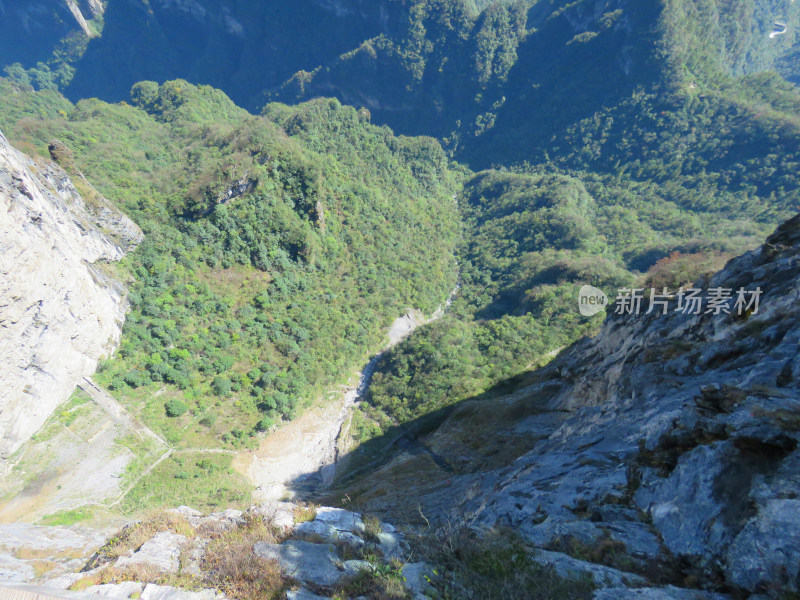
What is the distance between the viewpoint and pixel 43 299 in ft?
81.2

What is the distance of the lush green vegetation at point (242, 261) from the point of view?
31.7 metres

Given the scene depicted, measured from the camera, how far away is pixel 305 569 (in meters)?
7.62

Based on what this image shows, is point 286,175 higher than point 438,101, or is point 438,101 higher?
point 438,101

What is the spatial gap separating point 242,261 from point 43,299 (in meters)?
18.8

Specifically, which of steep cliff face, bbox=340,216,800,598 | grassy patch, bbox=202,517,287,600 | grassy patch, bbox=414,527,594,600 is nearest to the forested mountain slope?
steep cliff face, bbox=340,216,800,598

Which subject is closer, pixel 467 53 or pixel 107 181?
pixel 107 181

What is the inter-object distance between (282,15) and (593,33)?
396ft

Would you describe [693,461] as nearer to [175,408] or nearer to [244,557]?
[244,557]

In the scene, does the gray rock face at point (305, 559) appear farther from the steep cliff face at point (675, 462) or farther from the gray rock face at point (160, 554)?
the steep cliff face at point (675, 462)

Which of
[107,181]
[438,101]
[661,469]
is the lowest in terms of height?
[661,469]

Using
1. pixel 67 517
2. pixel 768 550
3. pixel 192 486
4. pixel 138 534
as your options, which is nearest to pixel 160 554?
pixel 138 534

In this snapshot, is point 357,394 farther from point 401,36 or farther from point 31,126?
point 401,36

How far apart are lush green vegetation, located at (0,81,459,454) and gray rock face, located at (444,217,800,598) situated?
2495 cm

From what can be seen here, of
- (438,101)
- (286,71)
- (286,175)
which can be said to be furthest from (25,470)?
(286,71)
